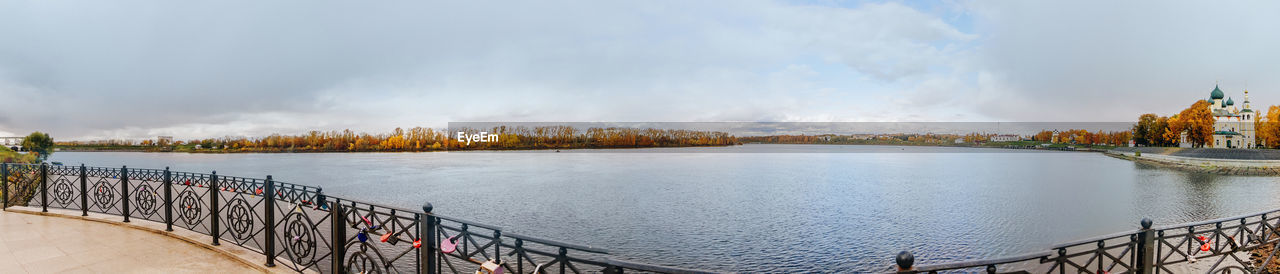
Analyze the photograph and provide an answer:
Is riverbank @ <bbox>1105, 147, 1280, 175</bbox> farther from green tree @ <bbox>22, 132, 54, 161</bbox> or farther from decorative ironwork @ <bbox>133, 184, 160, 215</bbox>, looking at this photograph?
green tree @ <bbox>22, 132, 54, 161</bbox>

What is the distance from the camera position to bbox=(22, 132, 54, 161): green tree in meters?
28.7

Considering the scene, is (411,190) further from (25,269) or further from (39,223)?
(25,269)

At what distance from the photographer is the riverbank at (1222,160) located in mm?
34344

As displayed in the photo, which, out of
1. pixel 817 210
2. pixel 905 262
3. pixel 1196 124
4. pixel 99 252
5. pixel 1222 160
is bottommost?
pixel 817 210

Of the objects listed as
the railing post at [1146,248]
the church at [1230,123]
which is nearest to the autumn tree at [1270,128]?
the church at [1230,123]

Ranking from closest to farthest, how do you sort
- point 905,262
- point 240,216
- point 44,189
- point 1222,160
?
point 905,262 < point 240,216 < point 44,189 < point 1222,160

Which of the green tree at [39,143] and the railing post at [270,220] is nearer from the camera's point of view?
the railing post at [270,220]

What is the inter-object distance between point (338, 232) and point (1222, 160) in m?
56.1

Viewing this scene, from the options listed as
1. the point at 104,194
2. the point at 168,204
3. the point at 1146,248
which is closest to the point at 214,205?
the point at 168,204

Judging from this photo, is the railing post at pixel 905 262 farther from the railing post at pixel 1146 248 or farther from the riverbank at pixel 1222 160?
the riverbank at pixel 1222 160

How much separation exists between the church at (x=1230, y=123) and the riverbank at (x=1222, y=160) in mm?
3375

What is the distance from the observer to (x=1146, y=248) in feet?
12.8

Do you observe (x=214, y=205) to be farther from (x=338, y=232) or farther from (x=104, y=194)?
(x=104, y=194)

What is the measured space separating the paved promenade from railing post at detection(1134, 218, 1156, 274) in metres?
7.67
